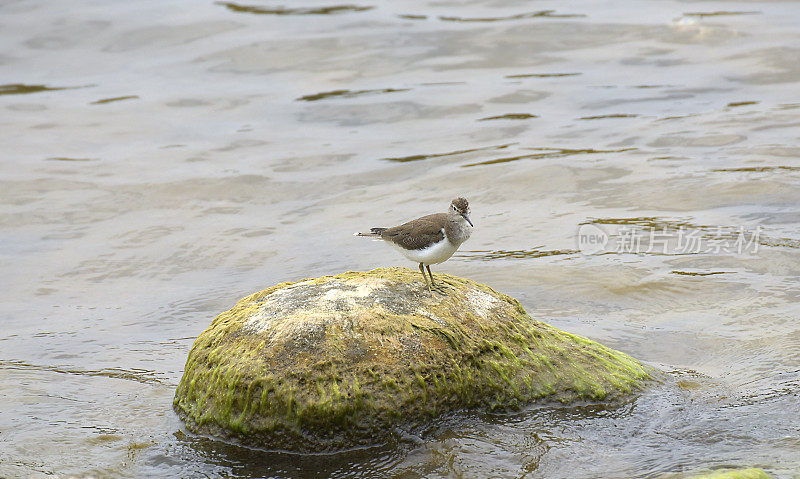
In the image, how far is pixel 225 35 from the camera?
1922 cm

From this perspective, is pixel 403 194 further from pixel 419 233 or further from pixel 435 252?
pixel 435 252

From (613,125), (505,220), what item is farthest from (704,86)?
(505,220)

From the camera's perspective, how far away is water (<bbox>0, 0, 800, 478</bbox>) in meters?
5.98

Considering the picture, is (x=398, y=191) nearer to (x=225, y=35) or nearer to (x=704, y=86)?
Answer: (x=704, y=86)

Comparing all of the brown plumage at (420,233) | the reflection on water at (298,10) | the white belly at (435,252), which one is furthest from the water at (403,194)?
the brown plumage at (420,233)

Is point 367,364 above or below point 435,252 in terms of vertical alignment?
below

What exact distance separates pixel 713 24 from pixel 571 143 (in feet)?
21.3

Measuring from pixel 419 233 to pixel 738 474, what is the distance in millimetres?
2725

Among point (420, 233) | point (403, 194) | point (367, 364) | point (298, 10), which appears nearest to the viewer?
point (367, 364)

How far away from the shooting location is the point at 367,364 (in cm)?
568

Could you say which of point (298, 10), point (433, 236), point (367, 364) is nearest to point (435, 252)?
point (433, 236)

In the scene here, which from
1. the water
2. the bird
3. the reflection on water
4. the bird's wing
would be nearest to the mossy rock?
the water

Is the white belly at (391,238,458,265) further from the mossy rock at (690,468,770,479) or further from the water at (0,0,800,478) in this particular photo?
the mossy rock at (690,468,770,479)

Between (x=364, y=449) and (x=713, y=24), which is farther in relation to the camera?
(x=713, y=24)
